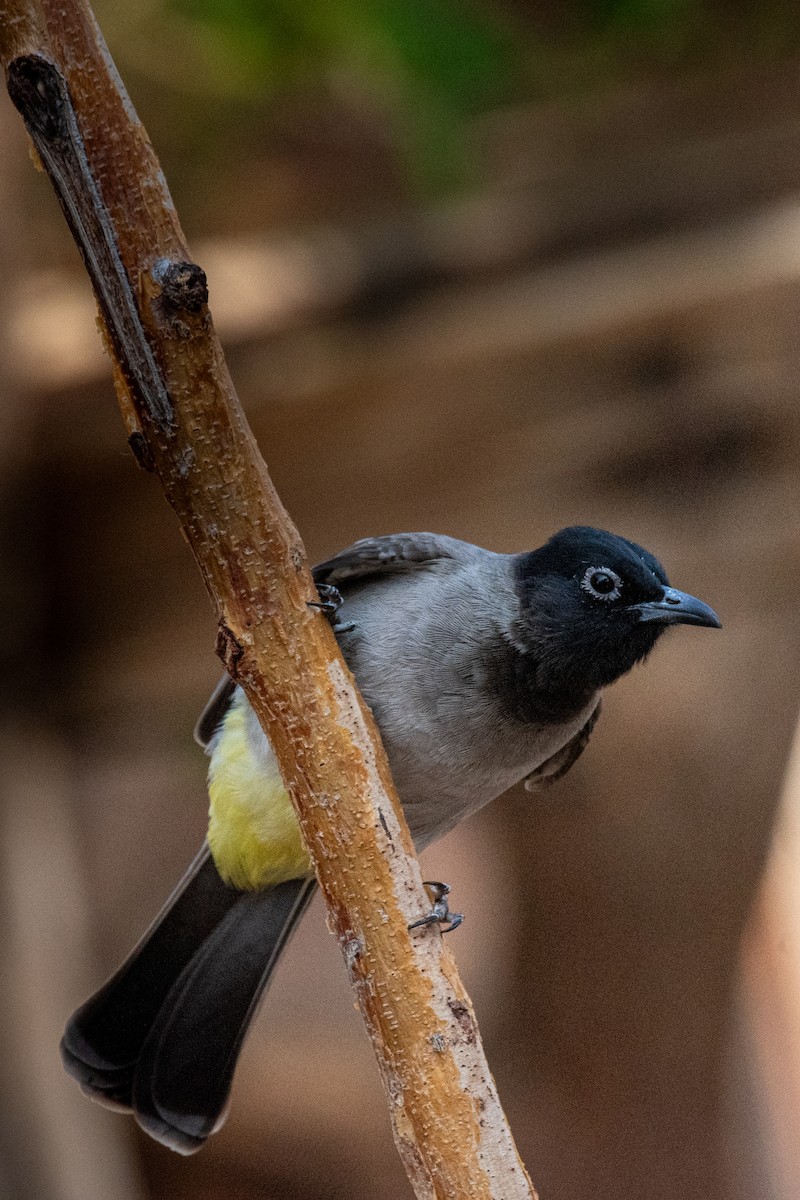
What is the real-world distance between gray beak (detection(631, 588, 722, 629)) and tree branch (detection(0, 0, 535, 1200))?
33.4 inches

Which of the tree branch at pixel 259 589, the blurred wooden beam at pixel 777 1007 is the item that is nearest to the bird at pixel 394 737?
the tree branch at pixel 259 589

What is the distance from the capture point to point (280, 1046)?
3908 millimetres

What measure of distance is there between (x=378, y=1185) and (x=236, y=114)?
11.3 feet

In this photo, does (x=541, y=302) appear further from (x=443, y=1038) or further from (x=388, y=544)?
(x=443, y=1038)

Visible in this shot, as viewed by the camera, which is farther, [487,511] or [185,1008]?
[487,511]

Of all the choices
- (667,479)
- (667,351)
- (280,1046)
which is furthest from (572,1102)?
(667,351)

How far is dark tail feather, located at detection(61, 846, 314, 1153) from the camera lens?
7.30 feet


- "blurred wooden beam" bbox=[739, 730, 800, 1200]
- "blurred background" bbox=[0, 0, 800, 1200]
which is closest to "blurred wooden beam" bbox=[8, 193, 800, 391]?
"blurred background" bbox=[0, 0, 800, 1200]

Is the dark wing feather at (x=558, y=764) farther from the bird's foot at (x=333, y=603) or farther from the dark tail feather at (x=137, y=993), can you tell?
the dark tail feather at (x=137, y=993)

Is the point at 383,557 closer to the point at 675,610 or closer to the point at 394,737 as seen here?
the point at 394,737

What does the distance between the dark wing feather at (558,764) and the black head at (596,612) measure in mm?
297

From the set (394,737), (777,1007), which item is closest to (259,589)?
(394,737)

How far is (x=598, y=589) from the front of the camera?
7.57ft

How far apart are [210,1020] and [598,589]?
3.62ft
